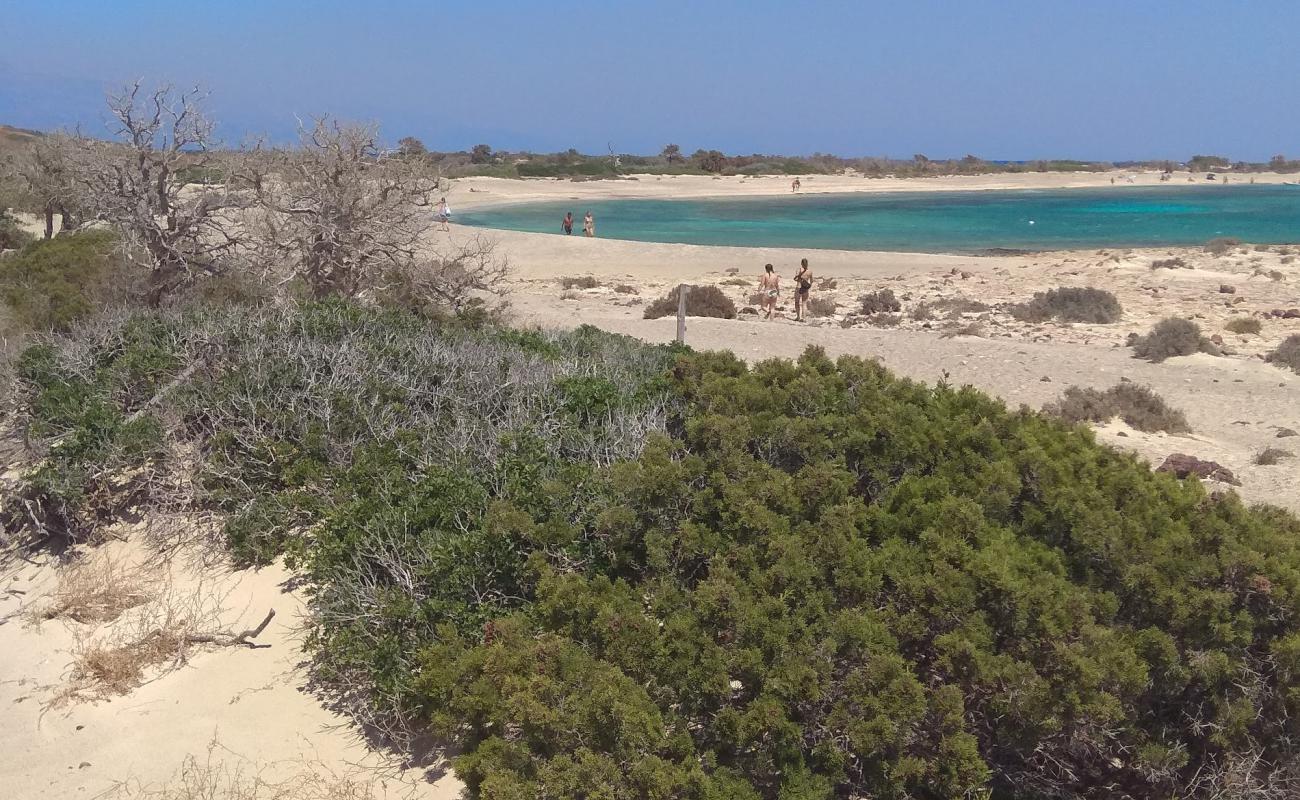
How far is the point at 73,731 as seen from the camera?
4680mm

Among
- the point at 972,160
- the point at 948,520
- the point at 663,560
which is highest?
the point at 972,160

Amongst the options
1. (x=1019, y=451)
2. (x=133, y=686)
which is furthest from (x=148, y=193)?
(x=1019, y=451)

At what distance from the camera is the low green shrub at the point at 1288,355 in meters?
13.3

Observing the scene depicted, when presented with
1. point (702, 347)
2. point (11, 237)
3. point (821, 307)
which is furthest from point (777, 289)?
point (11, 237)

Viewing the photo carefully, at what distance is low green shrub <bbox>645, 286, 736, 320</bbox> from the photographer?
18938mm

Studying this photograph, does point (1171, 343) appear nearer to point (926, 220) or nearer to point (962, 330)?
point (962, 330)

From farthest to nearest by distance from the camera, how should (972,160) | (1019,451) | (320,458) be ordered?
(972,160)
(320,458)
(1019,451)

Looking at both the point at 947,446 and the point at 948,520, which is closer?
the point at 948,520

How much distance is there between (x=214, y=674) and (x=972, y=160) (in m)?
127

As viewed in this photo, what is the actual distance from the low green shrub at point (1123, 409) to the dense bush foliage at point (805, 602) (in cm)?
634

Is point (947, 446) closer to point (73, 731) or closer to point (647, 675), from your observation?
point (647, 675)

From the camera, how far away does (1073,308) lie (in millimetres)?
18797

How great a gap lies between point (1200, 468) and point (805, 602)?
6.72 meters

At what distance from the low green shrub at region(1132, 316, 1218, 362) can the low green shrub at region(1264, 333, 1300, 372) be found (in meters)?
0.85
